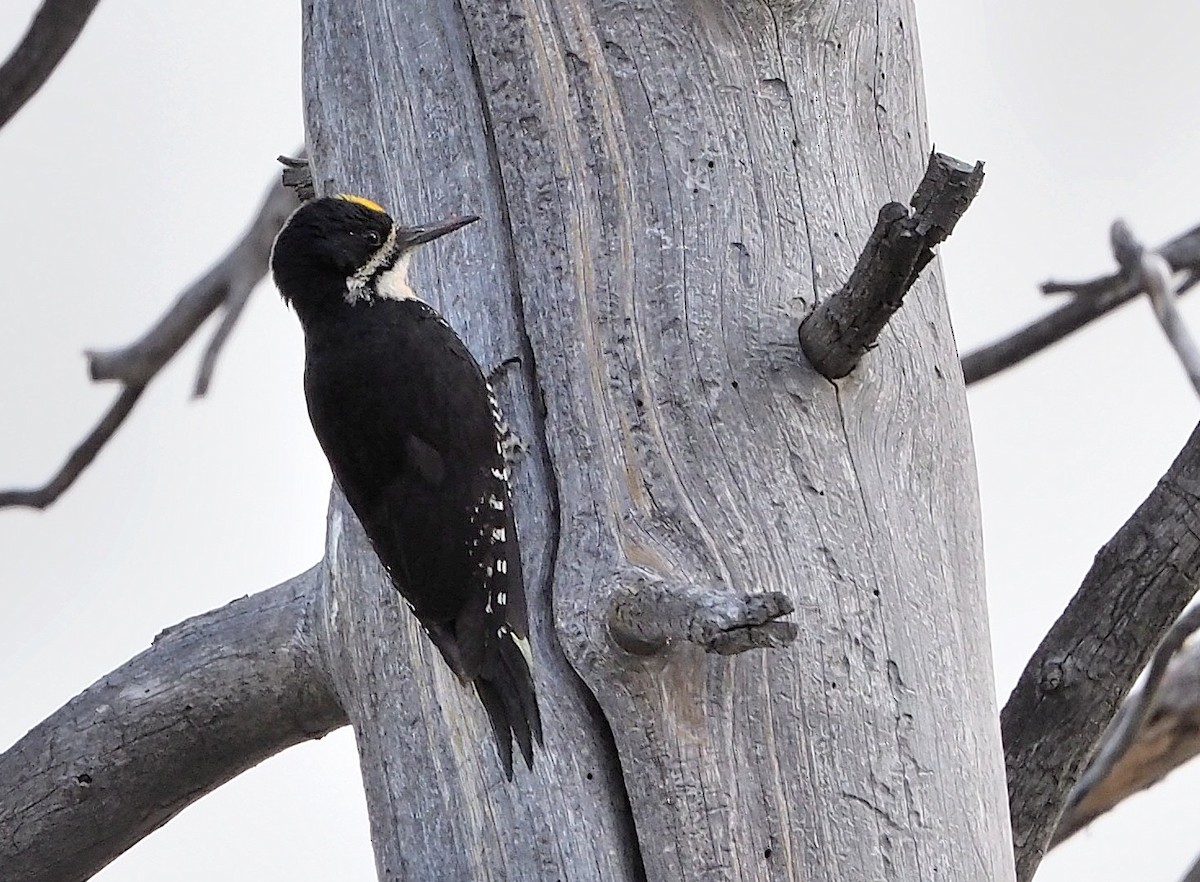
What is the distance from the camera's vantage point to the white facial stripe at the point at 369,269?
1788mm

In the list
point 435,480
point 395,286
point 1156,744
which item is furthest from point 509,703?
point 1156,744

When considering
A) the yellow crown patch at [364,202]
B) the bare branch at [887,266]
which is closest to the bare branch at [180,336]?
the yellow crown patch at [364,202]

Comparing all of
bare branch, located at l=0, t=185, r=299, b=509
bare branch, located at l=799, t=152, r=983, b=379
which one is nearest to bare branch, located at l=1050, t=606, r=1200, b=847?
bare branch, located at l=799, t=152, r=983, b=379

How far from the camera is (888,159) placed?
180cm

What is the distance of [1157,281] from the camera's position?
2729mm

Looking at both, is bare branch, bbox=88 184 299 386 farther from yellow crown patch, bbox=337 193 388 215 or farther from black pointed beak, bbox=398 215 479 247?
black pointed beak, bbox=398 215 479 247

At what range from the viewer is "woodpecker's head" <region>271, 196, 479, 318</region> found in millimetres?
1793

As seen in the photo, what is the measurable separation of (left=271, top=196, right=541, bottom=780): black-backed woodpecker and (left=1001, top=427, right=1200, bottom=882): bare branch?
2.11ft

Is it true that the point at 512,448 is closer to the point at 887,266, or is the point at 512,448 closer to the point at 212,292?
the point at 887,266

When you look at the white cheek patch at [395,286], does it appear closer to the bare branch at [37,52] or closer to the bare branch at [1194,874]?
the bare branch at [37,52]

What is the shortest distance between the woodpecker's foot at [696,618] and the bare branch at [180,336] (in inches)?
59.6

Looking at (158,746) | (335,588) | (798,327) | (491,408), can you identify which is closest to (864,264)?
Result: (798,327)

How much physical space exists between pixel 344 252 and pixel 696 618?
86 cm

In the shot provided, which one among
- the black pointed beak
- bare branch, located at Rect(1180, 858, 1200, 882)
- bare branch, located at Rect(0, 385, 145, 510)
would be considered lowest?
bare branch, located at Rect(1180, 858, 1200, 882)
